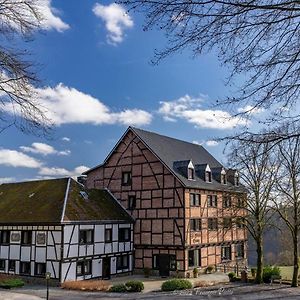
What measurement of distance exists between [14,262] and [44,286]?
396cm

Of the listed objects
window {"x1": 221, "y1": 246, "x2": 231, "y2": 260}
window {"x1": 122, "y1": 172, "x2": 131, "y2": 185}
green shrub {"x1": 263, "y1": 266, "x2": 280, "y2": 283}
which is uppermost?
window {"x1": 122, "y1": 172, "x2": 131, "y2": 185}

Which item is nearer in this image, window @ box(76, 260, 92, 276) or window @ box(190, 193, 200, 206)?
window @ box(76, 260, 92, 276)

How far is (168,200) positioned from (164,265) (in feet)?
16.3

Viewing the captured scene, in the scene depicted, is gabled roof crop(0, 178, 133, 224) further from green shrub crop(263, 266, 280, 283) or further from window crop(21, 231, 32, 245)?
green shrub crop(263, 266, 280, 283)

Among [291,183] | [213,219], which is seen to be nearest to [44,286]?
[213,219]

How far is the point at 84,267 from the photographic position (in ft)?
94.9

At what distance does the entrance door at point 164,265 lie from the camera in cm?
3164

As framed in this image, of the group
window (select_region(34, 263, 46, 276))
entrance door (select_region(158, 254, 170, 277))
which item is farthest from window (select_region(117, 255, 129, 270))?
window (select_region(34, 263, 46, 276))

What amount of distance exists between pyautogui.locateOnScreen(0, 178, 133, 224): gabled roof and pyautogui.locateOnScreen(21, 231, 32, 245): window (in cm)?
89

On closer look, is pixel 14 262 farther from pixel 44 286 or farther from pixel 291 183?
pixel 291 183

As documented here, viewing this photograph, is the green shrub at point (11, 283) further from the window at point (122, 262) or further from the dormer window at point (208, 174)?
the dormer window at point (208, 174)

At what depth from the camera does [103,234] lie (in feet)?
101

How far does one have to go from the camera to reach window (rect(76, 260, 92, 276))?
28516 millimetres

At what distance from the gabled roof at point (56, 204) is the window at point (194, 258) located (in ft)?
18.2
